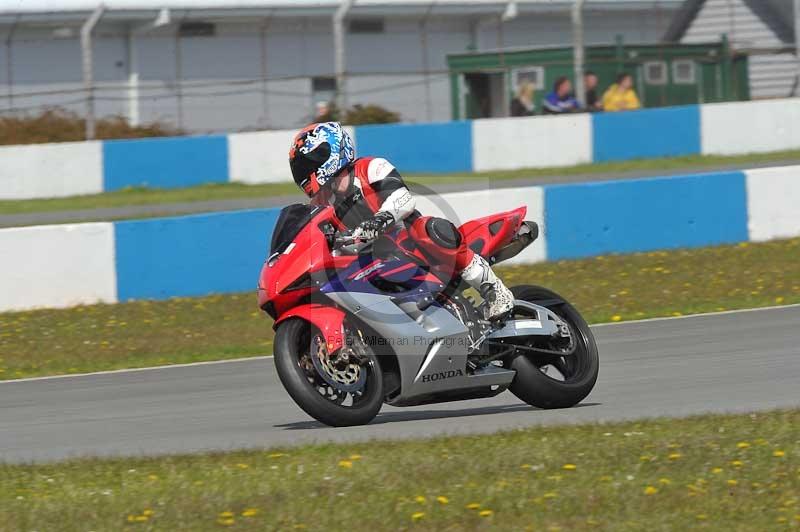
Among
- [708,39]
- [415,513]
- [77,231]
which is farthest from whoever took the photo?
[708,39]

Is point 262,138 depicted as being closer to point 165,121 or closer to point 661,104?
point 165,121

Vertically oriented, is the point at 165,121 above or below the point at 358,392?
above

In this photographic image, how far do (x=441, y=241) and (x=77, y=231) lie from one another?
21.3 ft

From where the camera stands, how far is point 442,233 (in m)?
6.69

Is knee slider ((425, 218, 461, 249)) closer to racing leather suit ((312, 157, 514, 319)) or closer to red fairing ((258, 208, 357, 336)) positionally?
racing leather suit ((312, 157, 514, 319))

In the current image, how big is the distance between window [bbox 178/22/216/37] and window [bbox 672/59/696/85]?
10531mm

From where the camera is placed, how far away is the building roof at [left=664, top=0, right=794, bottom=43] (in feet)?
116

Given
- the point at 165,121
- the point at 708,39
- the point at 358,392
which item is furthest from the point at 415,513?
the point at 708,39

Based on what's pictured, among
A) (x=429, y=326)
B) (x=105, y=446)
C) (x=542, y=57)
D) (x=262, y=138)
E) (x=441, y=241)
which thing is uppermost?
(x=542, y=57)

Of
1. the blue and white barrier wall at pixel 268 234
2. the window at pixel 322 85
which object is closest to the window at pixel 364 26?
the window at pixel 322 85

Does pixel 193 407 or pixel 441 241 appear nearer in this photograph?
pixel 441 241

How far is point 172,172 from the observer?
20.5m

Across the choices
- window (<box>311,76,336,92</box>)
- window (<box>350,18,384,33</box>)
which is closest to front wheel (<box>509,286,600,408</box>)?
window (<box>311,76,336,92</box>)

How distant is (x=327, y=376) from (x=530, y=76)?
21.0 metres
